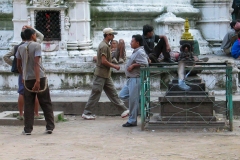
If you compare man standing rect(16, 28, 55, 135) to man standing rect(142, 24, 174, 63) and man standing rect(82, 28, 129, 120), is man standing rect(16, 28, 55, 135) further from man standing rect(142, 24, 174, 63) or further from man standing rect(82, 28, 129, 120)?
man standing rect(142, 24, 174, 63)

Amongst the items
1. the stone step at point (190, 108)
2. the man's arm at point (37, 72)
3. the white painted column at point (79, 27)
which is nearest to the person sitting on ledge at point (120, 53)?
the white painted column at point (79, 27)

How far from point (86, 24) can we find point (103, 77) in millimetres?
2532

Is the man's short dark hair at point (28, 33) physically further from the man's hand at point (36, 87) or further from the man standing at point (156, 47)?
the man standing at point (156, 47)

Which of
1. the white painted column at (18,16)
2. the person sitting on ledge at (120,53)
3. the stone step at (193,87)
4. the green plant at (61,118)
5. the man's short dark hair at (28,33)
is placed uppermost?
the white painted column at (18,16)

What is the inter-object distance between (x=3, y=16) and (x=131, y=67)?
202 inches

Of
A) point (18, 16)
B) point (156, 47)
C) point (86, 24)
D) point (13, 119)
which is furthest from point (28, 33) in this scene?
point (18, 16)

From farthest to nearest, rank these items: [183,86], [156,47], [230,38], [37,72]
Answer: [230,38] < [156,47] < [183,86] < [37,72]

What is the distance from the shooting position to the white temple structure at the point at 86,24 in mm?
12352

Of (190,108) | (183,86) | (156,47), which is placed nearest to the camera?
(190,108)

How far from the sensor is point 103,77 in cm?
1055

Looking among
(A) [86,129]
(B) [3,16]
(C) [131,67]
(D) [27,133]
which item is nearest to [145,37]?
(C) [131,67]

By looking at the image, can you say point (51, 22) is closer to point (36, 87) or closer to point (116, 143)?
point (36, 87)

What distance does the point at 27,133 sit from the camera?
9055 millimetres

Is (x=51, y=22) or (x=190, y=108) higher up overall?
(x=51, y=22)
